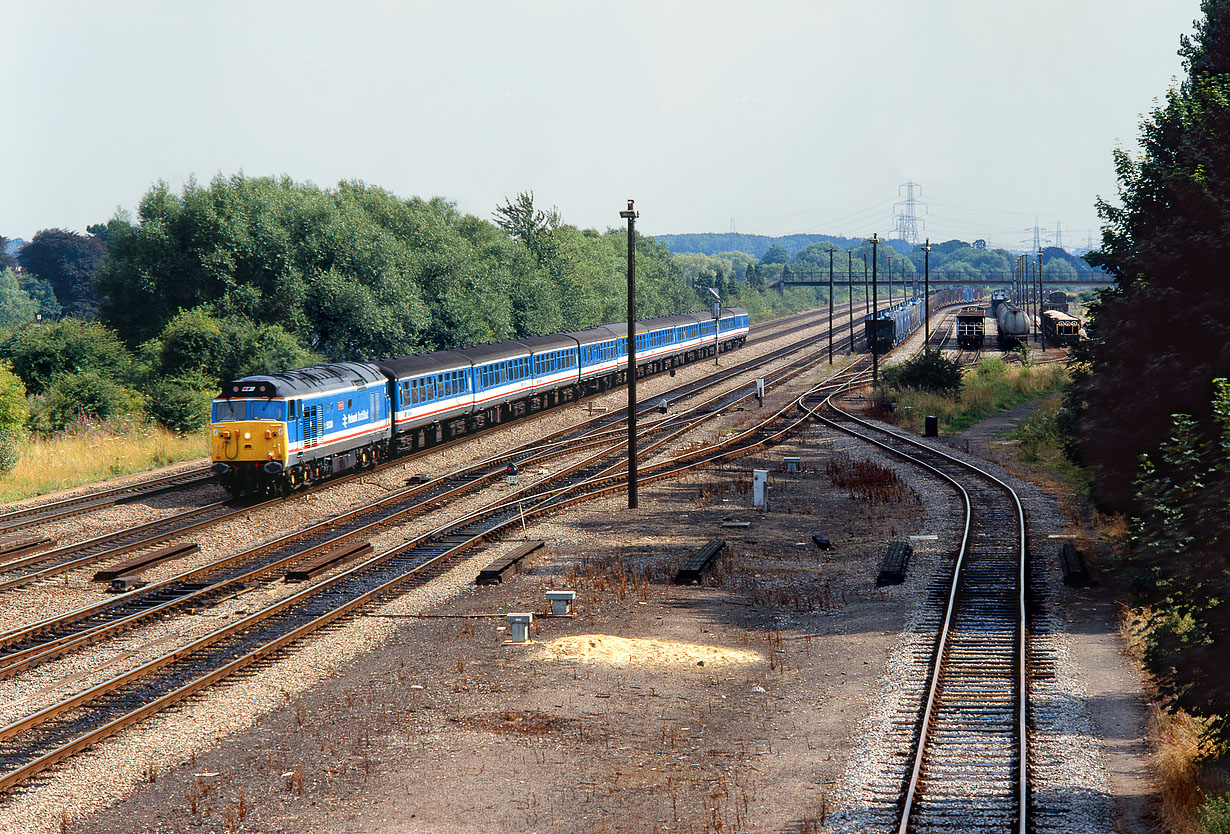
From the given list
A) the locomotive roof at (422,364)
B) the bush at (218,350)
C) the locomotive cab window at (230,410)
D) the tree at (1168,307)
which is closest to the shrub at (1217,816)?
the tree at (1168,307)

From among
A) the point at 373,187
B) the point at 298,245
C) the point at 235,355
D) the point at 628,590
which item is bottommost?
the point at 628,590

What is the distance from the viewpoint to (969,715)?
15.5m

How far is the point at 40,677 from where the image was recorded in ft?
58.5

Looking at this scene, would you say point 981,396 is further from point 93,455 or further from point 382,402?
point 93,455

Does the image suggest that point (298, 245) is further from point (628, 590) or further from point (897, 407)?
point (628, 590)

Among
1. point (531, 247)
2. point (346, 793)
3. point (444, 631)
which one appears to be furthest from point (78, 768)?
point (531, 247)

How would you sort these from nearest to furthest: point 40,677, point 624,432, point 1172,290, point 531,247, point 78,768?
1. point 78,768
2. point 40,677
3. point 1172,290
4. point 624,432
5. point 531,247

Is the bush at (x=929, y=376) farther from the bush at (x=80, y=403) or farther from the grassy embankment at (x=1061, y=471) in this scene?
the bush at (x=80, y=403)

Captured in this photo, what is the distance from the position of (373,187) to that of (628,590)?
61131 mm

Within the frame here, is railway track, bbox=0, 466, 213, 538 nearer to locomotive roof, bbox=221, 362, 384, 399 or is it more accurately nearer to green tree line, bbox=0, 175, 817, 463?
locomotive roof, bbox=221, 362, 384, 399

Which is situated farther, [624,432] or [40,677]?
[624,432]

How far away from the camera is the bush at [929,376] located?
2418 inches

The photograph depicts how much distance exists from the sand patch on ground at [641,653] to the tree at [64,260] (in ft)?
447

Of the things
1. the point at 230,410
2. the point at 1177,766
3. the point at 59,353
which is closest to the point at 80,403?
the point at 59,353
